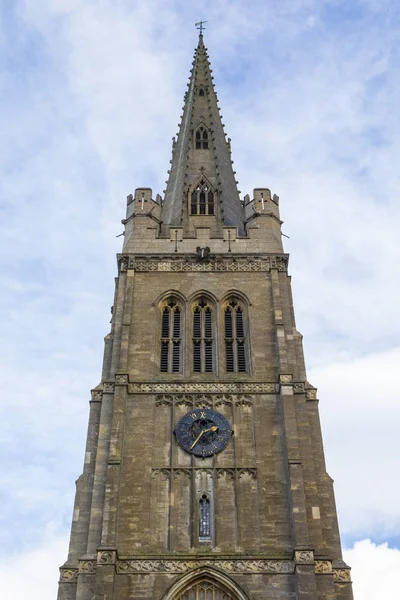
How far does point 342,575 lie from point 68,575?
7.90 meters

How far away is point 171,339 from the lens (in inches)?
1241

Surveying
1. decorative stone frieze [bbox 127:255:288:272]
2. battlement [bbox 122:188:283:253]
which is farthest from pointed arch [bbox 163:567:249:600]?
battlement [bbox 122:188:283:253]

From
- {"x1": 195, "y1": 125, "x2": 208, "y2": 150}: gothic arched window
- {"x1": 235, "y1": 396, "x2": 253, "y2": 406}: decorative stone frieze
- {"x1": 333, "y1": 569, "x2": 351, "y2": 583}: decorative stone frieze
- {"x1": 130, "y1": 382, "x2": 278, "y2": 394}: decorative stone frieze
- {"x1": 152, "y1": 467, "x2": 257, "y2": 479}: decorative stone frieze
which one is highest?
{"x1": 195, "y1": 125, "x2": 208, "y2": 150}: gothic arched window

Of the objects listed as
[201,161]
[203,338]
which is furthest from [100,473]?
[201,161]

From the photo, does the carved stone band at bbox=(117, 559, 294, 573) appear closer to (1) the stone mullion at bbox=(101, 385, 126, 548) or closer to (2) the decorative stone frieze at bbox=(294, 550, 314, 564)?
(2) the decorative stone frieze at bbox=(294, 550, 314, 564)

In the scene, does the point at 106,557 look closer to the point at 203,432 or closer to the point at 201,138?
the point at 203,432

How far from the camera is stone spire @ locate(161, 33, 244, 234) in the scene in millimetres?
38250

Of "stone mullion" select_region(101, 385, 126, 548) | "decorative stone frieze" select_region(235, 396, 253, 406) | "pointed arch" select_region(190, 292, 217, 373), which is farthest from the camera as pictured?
"pointed arch" select_region(190, 292, 217, 373)

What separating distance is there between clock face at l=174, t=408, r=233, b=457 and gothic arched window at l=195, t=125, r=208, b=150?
17.8 m

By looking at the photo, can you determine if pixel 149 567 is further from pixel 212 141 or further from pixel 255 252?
pixel 212 141

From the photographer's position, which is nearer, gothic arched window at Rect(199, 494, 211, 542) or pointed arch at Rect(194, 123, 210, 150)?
gothic arched window at Rect(199, 494, 211, 542)

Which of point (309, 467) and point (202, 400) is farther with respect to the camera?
point (202, 400)

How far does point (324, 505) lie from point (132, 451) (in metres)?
6.30

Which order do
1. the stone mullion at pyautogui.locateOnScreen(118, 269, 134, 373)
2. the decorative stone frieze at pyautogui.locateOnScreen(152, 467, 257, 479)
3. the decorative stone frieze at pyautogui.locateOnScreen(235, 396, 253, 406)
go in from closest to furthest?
the decorative stone frieze at pyautogui.locateOnScreen(152, 467, 257, 479), the decorative stone frieze at pyautogui.locateOnScreen(235, 396, 253, 406), the stone mullion at pyautogui.locateOnScreen(118, 269, 134, 373)
